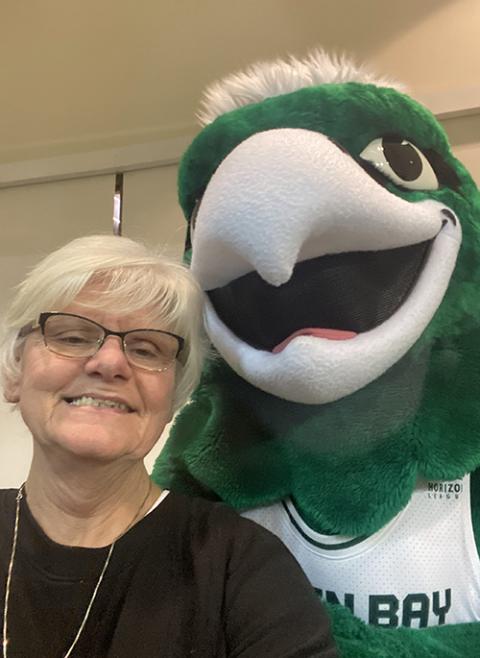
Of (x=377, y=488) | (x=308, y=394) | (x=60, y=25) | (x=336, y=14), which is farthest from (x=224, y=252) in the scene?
(x=60, y=25)

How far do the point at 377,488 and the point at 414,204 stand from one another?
300 mm

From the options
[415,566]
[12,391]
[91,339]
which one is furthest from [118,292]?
[415,566]

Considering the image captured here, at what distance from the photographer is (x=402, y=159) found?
0.68m

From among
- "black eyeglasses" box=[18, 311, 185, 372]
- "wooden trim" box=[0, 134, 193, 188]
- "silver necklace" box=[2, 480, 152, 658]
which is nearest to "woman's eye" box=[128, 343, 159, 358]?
"black eyeglasses" box=[18, 311, 185, 372]

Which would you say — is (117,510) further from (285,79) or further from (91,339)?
(285,79)

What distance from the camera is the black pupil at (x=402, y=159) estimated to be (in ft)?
2.21

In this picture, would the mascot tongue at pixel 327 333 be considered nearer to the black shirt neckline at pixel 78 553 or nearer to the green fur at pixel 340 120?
the green fur at pixel 340 120

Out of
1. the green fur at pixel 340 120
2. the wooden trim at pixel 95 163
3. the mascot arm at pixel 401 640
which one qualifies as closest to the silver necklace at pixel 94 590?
the mascot arm at pixel 401 640

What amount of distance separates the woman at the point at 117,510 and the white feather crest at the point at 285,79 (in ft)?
0.73

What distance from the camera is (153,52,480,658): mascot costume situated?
623mm

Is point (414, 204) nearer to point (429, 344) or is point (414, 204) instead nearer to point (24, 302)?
point (429, 344)

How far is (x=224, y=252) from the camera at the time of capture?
66 centimetres

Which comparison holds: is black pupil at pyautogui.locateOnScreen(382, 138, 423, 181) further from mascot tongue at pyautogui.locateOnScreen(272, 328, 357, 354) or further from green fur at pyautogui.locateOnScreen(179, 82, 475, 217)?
mascot tongue at pyautogui.locateOnScreen(272, 328, 357, 354)

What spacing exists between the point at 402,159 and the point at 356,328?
182 millimetres
